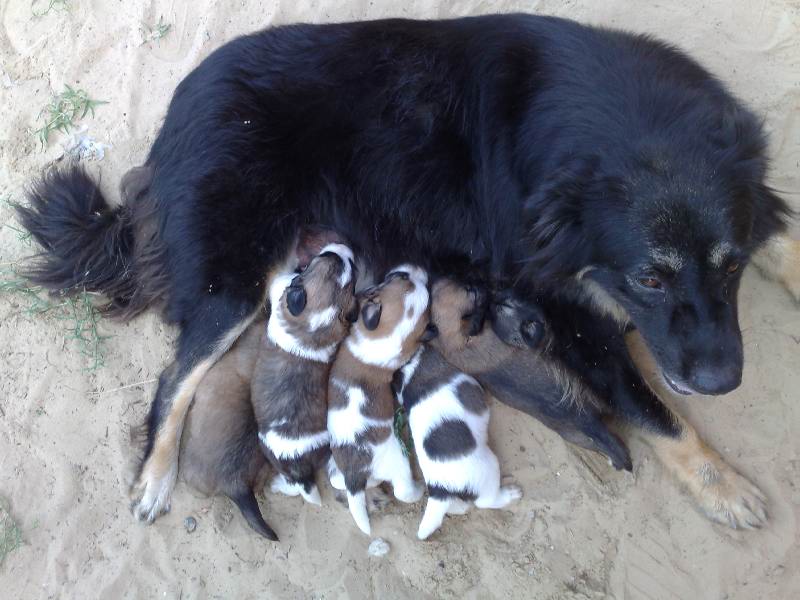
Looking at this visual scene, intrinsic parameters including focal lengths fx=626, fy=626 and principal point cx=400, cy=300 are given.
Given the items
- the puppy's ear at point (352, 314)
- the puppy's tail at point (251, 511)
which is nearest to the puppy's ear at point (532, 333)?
the puppy's ear at point (352, 314)

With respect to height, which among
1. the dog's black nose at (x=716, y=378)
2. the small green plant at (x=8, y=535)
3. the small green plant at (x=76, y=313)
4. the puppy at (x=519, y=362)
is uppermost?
the dog's black nose at (x=716, y=378)

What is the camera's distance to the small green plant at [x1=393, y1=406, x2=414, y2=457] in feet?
10.9

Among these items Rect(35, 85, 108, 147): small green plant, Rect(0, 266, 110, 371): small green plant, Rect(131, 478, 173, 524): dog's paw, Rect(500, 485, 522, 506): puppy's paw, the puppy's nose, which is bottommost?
Rect(131, 478, 173, 524): dog's paw

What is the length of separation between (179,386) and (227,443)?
431 mm

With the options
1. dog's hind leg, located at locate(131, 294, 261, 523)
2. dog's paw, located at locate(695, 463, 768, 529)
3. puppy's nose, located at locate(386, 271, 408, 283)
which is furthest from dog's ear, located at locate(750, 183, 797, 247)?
dog's hind leg, located at locate(131, 294, 261, 523)

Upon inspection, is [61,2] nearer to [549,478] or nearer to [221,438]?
[221,438]

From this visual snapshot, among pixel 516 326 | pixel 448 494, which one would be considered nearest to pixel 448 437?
pixel 448 494

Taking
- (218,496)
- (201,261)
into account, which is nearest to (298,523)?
(218,496)

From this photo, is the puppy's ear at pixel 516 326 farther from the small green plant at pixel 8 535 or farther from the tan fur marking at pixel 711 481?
the small green plant at pixel 8 535

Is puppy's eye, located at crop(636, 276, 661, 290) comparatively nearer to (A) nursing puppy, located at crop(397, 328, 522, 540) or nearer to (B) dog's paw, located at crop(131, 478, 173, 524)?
→ (A) nursing puppy, located at crop(397, 328, 522, 540)

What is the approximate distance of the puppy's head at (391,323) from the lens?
3.19 meters

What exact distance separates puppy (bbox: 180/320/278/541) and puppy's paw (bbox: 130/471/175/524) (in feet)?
0.45

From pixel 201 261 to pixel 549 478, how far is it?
2.12 m

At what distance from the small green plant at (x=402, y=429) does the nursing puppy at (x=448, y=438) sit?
0.41 feet
